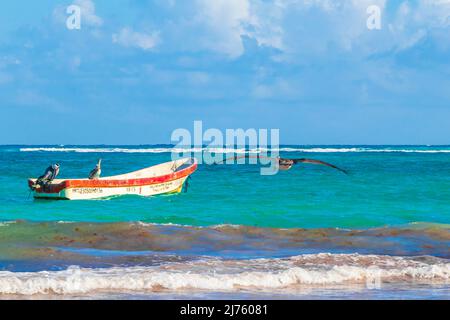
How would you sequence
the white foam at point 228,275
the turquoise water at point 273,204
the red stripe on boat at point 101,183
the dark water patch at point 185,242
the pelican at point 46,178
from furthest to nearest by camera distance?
the pelican at point 46,178 → the red stripe on boat at point 101,183 → the turquoise water at point 273,204 → the dark water patch at point 185,242 → the white foam at point 228,275

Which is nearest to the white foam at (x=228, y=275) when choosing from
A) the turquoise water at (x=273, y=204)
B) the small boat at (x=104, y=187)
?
the turquoise water at (x=273, y=204)

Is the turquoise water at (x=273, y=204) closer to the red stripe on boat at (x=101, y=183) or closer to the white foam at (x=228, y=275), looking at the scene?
the red stripe on boat at (x=101, y=183)

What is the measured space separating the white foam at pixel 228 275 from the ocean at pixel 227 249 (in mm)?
19

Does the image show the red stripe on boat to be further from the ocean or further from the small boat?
the ocean

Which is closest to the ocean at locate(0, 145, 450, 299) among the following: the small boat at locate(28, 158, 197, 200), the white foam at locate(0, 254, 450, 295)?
the white foam at locate(0, 254, 450, 295)

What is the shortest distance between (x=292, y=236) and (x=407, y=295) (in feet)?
21.2

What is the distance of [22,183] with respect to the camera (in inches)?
1444

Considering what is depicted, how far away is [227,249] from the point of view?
1534 centimetres

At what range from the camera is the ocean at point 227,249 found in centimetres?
1116

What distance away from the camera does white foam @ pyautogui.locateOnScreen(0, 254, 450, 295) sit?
36.1 ft

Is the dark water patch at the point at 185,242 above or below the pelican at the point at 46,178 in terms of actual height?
below

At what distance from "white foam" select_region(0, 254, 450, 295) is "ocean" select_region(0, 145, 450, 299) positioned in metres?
0.02

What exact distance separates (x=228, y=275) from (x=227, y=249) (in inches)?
135

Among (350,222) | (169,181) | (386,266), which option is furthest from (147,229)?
(169,181)
